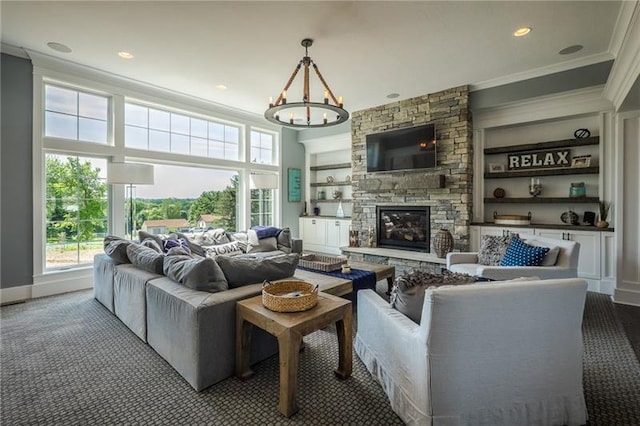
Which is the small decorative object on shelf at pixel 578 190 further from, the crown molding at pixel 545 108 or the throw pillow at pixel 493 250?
the throw pillow at pixel 493 250

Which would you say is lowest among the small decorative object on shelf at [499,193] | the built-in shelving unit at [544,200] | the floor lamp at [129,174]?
the built-in shelving unit at [544,200]

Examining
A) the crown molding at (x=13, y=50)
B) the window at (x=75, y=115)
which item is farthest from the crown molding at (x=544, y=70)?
the crown molding at (x=13, y=50)

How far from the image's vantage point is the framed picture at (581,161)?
445 centimetres

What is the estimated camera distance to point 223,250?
468cm

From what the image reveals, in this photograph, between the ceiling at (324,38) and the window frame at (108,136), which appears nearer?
the ceiling at (324,38)

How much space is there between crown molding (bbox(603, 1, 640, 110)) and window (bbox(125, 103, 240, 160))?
5.85 m

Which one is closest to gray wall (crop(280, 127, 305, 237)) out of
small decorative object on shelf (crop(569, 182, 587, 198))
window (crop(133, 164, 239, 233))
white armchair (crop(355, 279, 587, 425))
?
window (crop(133, 164, 239, 233))

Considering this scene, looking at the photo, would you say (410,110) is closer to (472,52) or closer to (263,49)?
(472,52)

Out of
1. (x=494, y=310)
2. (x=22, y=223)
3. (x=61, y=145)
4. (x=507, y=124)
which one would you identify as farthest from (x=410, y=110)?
(x=22, y=223)

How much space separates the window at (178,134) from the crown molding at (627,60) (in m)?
5.85

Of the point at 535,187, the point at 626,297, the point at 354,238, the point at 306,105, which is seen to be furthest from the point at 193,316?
the point at 535,187

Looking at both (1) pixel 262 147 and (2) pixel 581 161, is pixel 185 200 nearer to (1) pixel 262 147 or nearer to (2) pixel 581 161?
(1) pixel 262 147

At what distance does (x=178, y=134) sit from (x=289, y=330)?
4915 millimetres

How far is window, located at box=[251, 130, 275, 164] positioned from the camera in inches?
268
